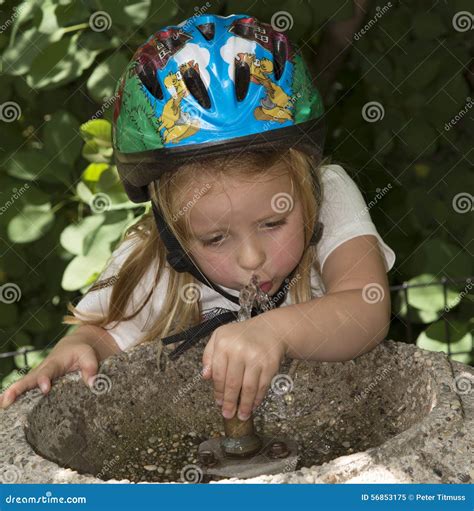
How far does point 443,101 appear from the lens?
2.26 meters

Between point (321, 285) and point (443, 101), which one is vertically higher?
point (443, 101)

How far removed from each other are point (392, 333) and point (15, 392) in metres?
1.43

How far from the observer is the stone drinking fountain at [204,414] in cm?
124

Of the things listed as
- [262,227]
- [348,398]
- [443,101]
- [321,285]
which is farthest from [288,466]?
[443,101]

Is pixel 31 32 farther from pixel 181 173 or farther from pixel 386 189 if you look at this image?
pixel 386 189

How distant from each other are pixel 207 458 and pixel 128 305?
16.3 inches

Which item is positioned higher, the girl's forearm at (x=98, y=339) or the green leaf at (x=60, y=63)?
the green leaf at (x=60, y=63)
